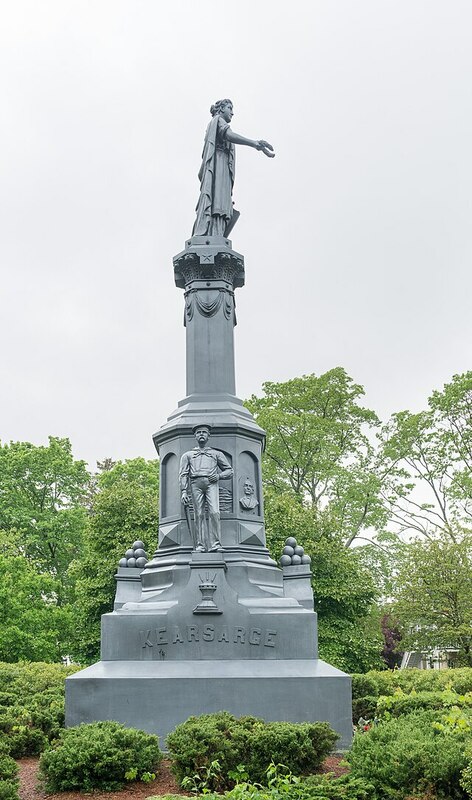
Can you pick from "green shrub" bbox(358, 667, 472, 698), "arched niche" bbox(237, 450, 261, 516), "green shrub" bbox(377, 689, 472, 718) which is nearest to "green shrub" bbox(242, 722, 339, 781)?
"green shrub" bbox(377, 689, 472, 718)

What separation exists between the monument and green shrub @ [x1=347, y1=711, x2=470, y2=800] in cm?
352

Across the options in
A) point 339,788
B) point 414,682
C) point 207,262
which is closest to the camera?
point 339,788

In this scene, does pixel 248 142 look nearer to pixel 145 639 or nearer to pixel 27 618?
pixel 145 639

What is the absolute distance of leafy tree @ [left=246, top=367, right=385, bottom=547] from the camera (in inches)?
1469

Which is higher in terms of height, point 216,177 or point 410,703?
point 216,177

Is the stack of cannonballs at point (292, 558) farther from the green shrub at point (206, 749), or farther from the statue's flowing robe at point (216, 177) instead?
the statue's flowing robe at point (216, 177)

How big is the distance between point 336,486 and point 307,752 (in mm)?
28640

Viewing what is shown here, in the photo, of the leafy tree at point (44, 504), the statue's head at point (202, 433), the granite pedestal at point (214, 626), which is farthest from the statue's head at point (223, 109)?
the leafy tree at point (44, 504)

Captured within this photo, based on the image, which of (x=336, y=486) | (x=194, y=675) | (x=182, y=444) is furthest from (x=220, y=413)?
(x=336, y=486)

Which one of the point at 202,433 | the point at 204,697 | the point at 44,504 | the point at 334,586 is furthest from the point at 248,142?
the point at 44,504

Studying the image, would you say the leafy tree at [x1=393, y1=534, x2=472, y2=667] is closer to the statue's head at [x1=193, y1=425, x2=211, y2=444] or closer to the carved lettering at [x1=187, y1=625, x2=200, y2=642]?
the statue's head at [x1=193, y1=425, x2=211, y2=444]

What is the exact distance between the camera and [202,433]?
45.3ft

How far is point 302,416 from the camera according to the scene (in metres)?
38.5

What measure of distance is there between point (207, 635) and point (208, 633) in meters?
0.03
